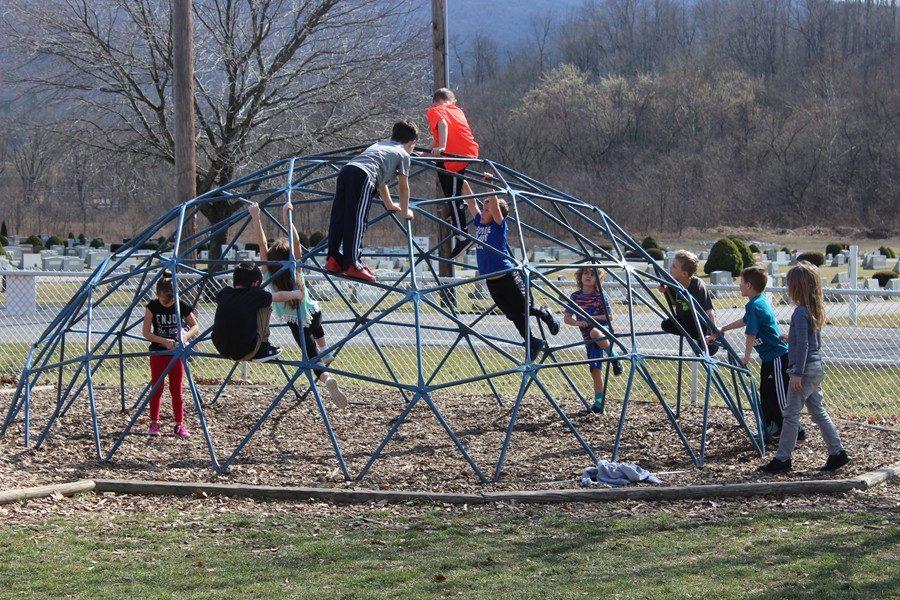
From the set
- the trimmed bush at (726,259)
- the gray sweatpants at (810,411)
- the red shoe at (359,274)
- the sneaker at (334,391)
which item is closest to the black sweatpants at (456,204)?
the red shoe at (359,274)

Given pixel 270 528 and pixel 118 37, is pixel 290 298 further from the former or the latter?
pixel 118 37

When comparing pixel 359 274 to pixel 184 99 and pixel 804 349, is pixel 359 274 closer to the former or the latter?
pixel 804 349

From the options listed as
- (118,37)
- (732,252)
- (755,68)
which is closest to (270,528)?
(118,37)

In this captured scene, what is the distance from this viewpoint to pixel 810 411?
7.46 metres

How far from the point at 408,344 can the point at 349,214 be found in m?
8.12

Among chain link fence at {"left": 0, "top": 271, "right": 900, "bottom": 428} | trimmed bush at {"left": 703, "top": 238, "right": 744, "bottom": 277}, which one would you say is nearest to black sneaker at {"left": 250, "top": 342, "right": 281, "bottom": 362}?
chain link fence at {"left": 0, "top": 271, "right": 900, "bottom": 428}

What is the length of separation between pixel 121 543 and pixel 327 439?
3.30 meters

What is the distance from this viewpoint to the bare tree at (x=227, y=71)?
65.2ft

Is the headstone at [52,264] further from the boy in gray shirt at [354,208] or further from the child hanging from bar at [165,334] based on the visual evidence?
the boy in gray shirt at [354,208]

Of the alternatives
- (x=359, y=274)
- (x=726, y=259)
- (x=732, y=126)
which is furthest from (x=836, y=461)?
(x=732, y=126)

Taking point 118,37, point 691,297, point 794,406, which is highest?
point 118,37

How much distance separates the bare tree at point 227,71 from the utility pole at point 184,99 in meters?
7.14

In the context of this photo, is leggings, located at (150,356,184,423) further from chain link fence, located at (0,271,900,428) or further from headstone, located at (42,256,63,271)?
headstone, located at (42,256,63,271)

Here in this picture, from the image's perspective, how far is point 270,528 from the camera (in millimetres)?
6359
